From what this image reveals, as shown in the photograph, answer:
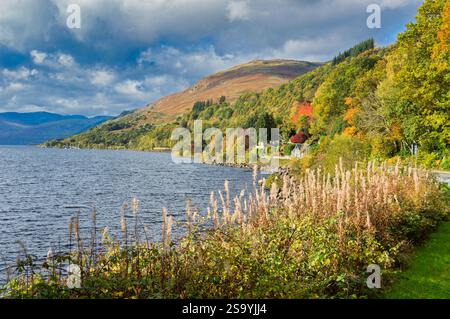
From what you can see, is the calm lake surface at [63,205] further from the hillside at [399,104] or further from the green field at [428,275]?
the hillside at [399,104]

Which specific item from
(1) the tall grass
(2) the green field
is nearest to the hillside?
(2) the green field

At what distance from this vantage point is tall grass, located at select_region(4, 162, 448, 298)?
6.09m

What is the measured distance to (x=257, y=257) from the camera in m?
7.50

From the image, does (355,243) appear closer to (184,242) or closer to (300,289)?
(300,289)

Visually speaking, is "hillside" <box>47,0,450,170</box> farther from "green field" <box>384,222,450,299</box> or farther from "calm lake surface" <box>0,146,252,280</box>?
"calm lake surface" <box>0,146,252,280</box>

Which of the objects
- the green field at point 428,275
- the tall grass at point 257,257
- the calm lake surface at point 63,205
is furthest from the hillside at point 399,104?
the tall grass at point 257,257

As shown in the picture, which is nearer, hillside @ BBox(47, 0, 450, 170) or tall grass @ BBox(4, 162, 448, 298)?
tall grass @ BBox(4, 162, 448, 298)

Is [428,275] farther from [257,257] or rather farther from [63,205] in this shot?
[63,205]

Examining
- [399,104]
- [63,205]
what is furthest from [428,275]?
[399,104]

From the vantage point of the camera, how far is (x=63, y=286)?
5.79 meters

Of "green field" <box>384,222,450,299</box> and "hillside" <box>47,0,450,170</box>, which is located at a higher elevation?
"hillside" <box>47,0,450,170</box>
